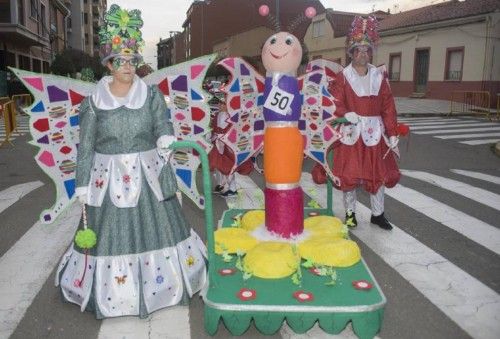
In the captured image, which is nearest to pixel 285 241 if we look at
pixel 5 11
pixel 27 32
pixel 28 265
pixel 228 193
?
pixel 28 265

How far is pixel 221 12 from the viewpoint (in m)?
54.1

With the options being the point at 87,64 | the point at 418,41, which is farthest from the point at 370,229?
the point at 87,64

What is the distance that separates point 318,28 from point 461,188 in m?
Answer: 32.2

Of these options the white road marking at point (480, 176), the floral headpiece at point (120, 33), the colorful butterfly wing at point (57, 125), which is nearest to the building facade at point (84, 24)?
the white road marking at point (480, 176)

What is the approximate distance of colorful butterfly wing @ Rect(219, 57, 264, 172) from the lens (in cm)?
424

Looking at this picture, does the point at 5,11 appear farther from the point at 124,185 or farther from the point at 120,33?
the point at 124,185

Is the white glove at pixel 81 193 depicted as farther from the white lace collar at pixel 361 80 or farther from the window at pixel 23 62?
the window at pixel 23 62

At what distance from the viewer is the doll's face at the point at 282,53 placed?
3838 millimetres

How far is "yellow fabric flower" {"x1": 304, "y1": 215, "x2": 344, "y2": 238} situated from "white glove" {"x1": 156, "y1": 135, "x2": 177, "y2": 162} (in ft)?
5.43

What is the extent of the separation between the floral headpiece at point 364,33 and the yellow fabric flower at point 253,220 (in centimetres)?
204

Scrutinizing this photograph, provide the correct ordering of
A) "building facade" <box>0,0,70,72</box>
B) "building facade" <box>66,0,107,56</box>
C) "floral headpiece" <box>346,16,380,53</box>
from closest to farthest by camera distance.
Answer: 1. "floral headpiece" <box>346,16,380,53</box>
2. "building facade" <box>0,0,70,72</box>
3. "building facade" <box>66,0,107,56</box>

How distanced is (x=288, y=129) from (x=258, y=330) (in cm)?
161

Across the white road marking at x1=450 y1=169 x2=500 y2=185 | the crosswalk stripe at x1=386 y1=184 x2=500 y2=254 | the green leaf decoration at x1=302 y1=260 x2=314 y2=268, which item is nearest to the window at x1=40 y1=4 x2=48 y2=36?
the white road marking at x1=450 y1=169 x2=500 y2=185

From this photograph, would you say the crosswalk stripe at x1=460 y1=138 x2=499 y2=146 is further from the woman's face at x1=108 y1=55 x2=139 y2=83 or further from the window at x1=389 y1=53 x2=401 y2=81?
the window at x1=389 y1=53 x2=401 y2=81
